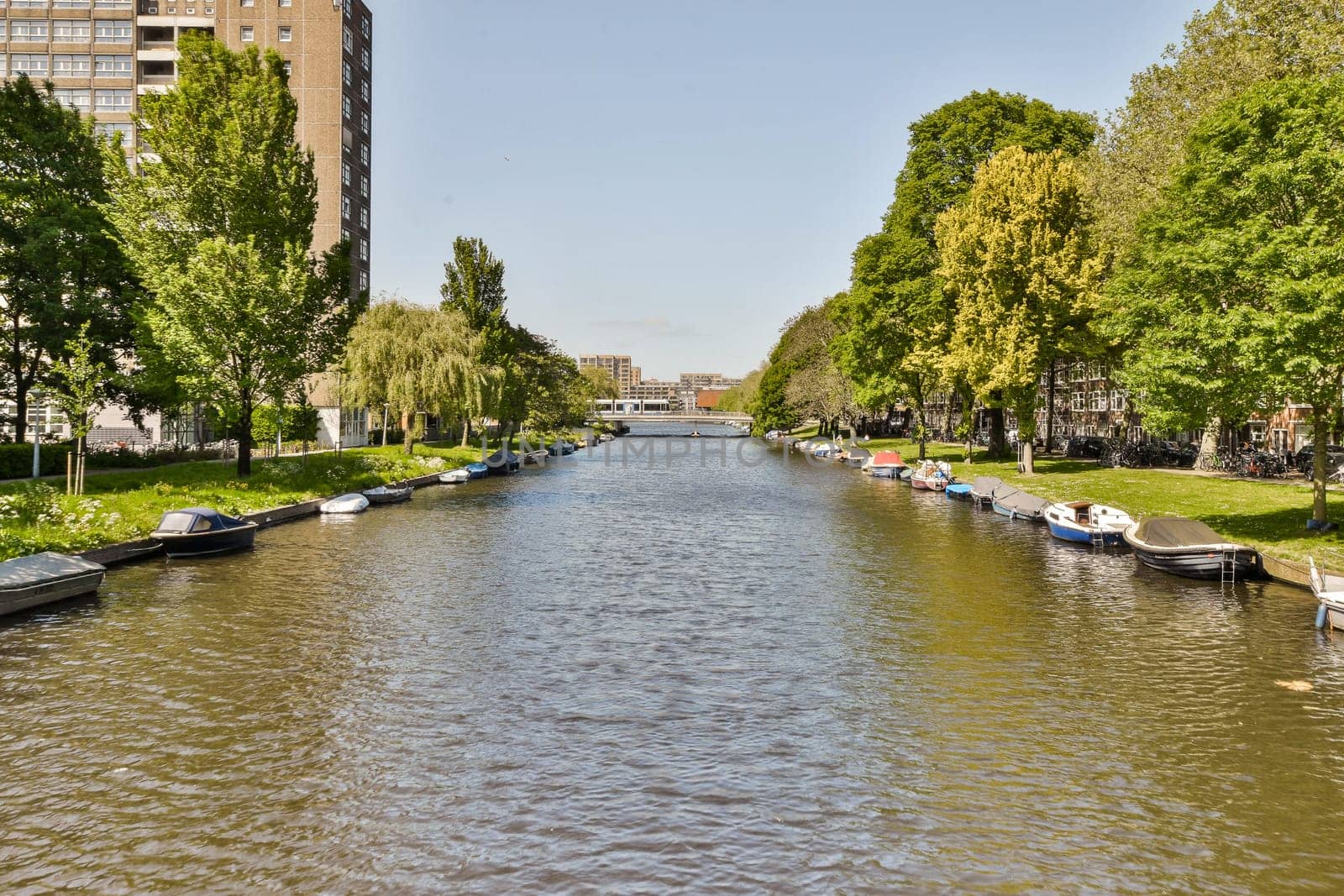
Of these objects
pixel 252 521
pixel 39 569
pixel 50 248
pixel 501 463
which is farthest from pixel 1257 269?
pixel 501 463

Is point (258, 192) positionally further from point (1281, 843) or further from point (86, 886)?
point (1281, 843)

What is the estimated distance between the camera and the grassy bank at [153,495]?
108ft

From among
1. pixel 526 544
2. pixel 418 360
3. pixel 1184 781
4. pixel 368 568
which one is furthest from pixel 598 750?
pixel 418 360

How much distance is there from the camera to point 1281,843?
44.5 ft

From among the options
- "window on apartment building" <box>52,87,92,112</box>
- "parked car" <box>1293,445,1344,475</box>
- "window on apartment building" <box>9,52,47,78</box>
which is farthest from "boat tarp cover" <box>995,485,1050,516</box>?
"window on apartment building" <box>9,52,47,78</box>

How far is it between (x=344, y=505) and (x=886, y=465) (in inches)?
1873

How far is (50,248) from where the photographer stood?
165 ft

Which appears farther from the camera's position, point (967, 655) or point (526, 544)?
point (526, 544)

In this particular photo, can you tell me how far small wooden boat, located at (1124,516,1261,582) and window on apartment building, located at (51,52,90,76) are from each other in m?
117

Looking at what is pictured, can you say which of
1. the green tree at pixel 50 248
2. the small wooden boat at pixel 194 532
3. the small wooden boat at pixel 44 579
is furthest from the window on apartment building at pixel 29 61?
the small wooden boat at pixel 44 579

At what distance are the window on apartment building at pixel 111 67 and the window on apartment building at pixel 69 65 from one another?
1.30 meters

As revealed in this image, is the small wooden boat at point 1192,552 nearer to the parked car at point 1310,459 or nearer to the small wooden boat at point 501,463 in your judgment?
the parked car at point 1310,459

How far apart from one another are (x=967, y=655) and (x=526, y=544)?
925 inches

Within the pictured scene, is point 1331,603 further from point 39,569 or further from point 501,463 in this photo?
point 501,463
